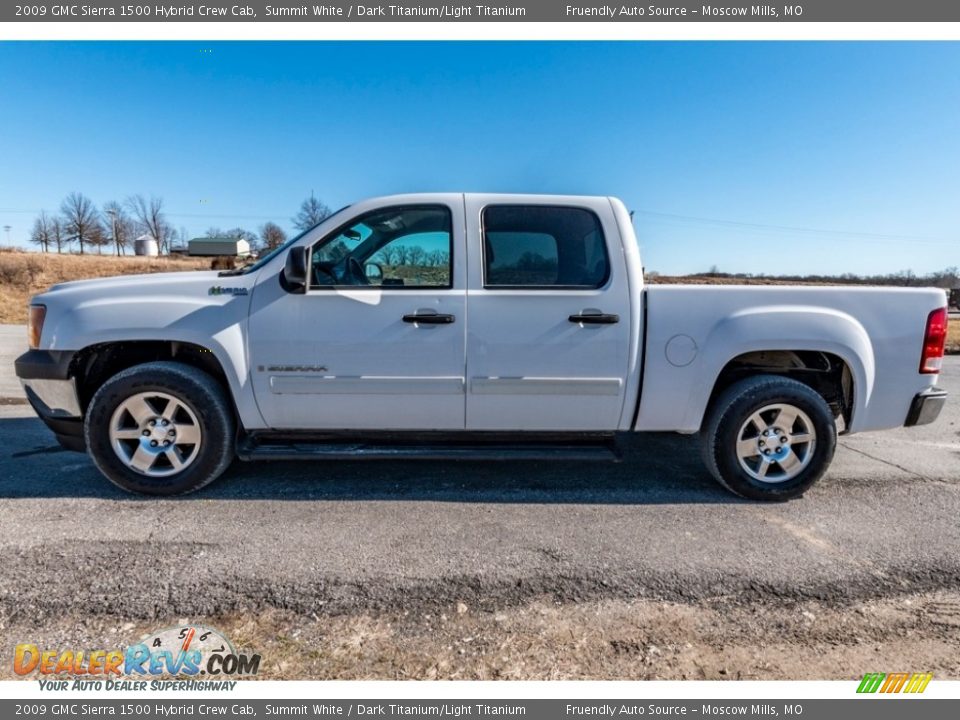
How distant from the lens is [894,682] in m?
1.87

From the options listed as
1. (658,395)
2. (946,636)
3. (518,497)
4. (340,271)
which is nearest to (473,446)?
(518,497)

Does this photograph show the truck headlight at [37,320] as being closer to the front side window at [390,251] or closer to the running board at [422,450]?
the running board at [422,450]

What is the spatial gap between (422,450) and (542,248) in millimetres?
1555

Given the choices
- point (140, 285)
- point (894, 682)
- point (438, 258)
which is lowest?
point (894, 682)

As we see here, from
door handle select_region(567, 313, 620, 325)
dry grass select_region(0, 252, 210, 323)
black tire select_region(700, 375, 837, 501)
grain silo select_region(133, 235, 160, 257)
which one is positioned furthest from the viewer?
grain silo select_region(133, 235, 160, 257)

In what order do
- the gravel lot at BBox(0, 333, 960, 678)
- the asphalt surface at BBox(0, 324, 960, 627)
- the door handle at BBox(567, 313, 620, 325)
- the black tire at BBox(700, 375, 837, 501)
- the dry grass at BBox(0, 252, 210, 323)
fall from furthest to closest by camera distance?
1. the dry grass at BBox(0, 252, 210, 323)
2. the black tire at BBox(700, 375, 837, 501)
3. the door handle at BBox(567, 313, 620, 325)
4. the asphalt surface at BBox(0, 324, 960, 627)
5. the gravel lot at BBox(0, 333, 960, 678)

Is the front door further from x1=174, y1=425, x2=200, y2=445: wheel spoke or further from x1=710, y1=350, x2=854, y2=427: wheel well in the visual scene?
x1=710, y1=350, x2=854, y2=427: wheel well

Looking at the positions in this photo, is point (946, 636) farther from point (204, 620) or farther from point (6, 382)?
point (6, 382)

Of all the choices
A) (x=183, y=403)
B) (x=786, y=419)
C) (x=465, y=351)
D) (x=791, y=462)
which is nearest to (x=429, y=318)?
(x=465, y=351)

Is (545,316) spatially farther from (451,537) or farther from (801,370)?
(801,370)

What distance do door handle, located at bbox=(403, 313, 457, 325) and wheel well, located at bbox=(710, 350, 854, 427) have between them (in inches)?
73.6

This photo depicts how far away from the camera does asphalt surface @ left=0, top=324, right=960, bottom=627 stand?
231cm

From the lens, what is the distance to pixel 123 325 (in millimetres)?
3170

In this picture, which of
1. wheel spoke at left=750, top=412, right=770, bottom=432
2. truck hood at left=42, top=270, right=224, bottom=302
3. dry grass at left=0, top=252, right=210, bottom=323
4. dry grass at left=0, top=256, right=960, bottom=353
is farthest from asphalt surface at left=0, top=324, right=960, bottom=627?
dry grass at left=0, top=252, right=210, bottom=323
